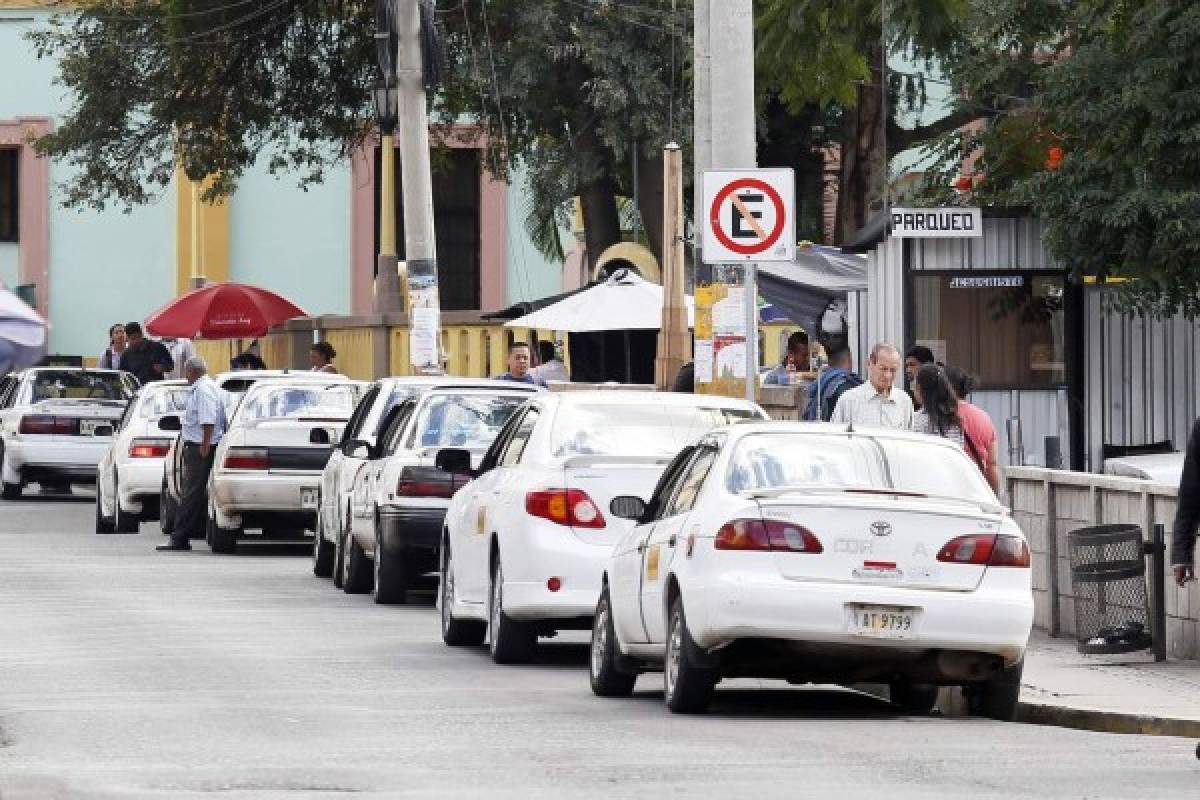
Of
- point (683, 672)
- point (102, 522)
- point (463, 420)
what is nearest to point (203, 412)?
point (102, 522)

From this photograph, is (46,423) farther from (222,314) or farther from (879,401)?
(879,401)

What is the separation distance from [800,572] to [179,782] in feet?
11.6

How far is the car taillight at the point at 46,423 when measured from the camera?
1468 inches

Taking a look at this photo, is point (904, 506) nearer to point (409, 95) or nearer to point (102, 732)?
point (102, 732)

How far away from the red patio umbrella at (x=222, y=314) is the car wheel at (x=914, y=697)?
108 feet

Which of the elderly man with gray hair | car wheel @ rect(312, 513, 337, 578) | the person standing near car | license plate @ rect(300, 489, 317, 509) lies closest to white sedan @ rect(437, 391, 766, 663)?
car wheel @ rect(312, 513, 337, 578)

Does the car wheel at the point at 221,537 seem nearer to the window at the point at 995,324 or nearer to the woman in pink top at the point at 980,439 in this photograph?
the window at the point at 995,324

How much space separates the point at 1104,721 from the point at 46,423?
79.9ft

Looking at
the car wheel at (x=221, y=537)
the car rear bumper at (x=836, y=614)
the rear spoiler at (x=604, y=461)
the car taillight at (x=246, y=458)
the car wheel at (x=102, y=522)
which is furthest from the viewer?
the car wheel at (x=102, y=522)

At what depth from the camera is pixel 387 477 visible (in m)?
22.6

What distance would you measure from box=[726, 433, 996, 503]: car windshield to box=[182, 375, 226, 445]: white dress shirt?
48.9 feet

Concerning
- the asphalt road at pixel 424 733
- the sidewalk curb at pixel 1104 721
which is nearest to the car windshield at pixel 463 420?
the asphalt road at pixel 424 733

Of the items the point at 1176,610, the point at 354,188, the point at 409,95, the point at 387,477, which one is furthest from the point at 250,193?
the point at 1176,610

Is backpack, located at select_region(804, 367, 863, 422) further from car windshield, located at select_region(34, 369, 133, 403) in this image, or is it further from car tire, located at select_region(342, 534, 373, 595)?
car windshield, located at select_region(34, 369, 133, 403)
